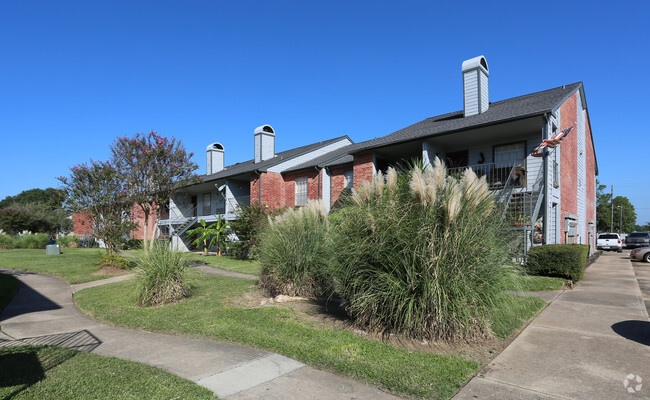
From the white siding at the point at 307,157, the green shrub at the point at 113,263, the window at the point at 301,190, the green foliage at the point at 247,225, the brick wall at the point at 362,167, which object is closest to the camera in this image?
the green shrub at the point at 113,263

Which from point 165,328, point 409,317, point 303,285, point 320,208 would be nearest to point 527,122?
point 320,208

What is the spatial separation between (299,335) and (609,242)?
35.1 meters

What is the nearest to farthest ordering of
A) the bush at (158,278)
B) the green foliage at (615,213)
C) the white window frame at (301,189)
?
the bush at (158,278) → the white window frame at (301,189) → the green foliage at (615,213)

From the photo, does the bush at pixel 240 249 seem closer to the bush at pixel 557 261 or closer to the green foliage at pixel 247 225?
the green foliage at pixel 247 225

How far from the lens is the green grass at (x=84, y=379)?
11.5 feet

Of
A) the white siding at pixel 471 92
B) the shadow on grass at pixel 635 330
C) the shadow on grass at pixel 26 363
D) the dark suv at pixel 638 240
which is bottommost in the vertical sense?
the dark suv at pixel 638 240

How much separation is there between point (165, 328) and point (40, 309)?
13.8 ft

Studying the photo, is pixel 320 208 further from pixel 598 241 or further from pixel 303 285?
pixel 598 241

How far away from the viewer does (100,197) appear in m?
14.1

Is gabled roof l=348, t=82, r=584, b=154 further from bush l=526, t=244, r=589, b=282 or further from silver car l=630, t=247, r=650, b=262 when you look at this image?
silver car l=630, t=247, r=650, b=262

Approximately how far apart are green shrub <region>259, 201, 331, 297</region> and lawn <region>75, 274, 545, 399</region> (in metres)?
1.10

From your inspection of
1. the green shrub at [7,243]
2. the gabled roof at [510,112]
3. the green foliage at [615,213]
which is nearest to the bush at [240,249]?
the gabled roof at [510,112]

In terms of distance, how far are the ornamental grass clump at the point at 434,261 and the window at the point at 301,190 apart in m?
16.6

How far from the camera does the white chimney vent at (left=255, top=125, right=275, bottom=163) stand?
26.6 metres
